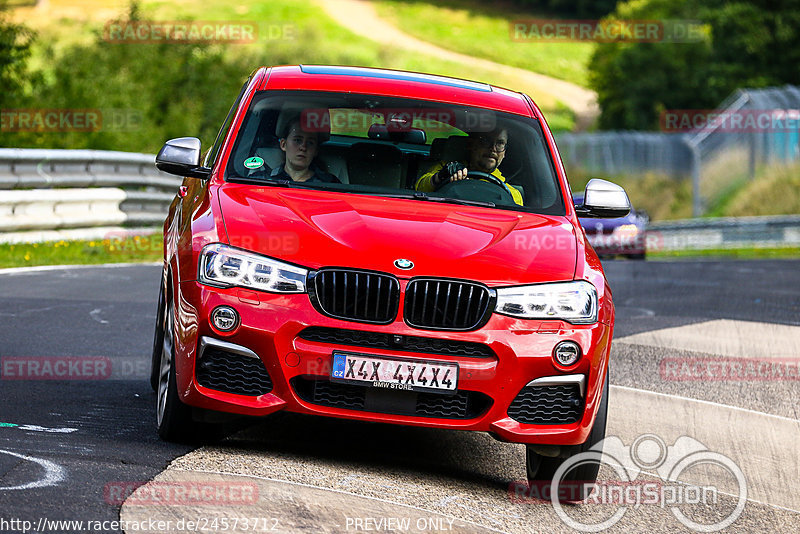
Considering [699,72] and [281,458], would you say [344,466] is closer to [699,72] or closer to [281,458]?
[281,458]

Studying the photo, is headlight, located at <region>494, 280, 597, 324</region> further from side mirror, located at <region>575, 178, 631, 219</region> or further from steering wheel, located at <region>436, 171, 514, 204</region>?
side mirror, located at <region>575, 178, 631, 219</region>

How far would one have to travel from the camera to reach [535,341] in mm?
5562

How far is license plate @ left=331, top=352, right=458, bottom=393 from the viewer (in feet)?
17.8

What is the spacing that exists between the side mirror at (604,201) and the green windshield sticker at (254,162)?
5.50 ft

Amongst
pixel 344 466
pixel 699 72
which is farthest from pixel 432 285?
pixel 699 72

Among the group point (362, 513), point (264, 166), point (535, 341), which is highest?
point (264, 166)

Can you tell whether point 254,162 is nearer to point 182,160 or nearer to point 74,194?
point 182,160

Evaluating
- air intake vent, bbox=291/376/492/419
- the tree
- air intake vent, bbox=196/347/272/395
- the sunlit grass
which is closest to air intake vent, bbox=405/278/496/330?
air intake vent, bbox=291/376/492/419

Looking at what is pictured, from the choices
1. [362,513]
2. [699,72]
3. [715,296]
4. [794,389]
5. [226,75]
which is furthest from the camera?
[699,72]

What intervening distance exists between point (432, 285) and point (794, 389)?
14.5 ft

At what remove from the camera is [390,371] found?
17.9ft

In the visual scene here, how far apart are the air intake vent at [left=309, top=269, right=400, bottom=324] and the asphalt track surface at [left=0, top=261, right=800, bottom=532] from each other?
71 centimetres

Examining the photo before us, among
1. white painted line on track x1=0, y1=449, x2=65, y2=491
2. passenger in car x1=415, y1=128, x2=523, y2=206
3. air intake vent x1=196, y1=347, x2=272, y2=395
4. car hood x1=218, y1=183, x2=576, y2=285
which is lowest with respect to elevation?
white painted line on track x1=0, y1=449, x2=65, y2=491

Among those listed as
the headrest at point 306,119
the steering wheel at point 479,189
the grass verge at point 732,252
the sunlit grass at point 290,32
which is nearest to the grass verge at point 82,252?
the headrest at point 306,119
